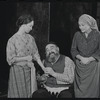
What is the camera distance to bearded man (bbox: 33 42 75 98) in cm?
707

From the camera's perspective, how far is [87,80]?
277 inches

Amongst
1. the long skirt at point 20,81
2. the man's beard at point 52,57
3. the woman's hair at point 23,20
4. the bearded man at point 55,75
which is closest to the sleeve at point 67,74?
the bearded man at point 55,75

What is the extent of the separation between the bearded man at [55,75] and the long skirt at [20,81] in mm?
148

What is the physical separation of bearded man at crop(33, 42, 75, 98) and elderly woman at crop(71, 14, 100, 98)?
173 mm

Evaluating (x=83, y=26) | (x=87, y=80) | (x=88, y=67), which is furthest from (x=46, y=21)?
(x=87, y=80)

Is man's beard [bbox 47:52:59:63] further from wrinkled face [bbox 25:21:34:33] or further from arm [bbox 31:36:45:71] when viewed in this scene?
wrinkled face [bbox 25:21:34:33]

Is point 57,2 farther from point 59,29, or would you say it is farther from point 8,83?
point 8,83

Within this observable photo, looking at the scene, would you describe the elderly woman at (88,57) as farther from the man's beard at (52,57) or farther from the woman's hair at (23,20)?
the woman's hair at (23,20)

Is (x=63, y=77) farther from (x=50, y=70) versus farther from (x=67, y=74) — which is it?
(x=50, y=70)

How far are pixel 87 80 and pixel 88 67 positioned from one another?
224mm

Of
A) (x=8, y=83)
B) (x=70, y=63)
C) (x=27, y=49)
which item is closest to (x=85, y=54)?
(x=70, y=63)

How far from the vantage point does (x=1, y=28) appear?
7.39 metres

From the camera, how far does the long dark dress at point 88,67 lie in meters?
7.02

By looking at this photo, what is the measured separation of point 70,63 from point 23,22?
3.53 feet
